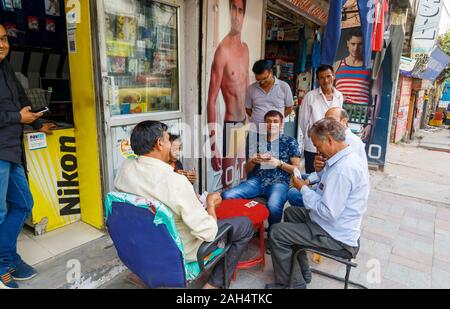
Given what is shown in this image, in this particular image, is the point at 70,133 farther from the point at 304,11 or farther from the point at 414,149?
the point at 414,149

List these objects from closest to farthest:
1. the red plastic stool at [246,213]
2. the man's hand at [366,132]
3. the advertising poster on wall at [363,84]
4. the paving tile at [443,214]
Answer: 1. the red plastic stool at [246,213]
2. the paving tile at [443,214]
3. the advertising poster on wall at [363,84]
4. the man's hand at [366,132]

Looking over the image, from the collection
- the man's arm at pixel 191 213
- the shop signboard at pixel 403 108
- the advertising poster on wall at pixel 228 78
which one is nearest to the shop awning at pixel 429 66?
the shop signboard at pixel 403 108

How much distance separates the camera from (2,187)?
6.45ft

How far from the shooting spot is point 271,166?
9.23 feet

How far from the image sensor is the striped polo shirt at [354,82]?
5.62m

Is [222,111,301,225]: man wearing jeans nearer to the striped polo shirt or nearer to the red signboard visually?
the red signboard

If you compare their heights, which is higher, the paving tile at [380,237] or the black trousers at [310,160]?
the black trousers at [310,160]

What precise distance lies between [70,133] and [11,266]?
1177 millimetres

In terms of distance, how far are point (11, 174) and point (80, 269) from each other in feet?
2.82

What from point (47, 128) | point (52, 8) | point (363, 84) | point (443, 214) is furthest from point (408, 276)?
point (52, 8)

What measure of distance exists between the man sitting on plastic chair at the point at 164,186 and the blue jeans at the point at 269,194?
854 mm

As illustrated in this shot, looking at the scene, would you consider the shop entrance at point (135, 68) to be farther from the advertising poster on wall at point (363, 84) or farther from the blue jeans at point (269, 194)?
the advertising poster on wall at point (363, 84)

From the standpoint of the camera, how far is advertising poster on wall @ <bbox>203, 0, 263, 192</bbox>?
341cm
